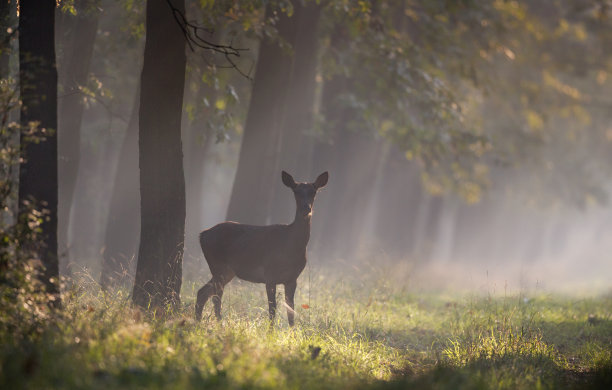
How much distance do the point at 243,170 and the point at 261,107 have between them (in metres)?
1.51

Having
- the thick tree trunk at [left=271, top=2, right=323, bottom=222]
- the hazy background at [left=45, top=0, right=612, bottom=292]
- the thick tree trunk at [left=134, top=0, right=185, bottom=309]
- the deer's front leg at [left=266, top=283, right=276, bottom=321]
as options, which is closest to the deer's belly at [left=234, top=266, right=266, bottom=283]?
the deer's front leg at [left=266, top=283, right=276, bottom=321]

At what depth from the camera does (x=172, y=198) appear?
907 cm

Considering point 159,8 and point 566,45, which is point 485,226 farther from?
point 159,8

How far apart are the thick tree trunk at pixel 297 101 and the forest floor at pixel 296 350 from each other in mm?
4426

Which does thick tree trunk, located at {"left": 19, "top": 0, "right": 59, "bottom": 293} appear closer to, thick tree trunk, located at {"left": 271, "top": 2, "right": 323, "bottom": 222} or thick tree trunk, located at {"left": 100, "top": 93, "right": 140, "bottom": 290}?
thick tree trunk, located at {"left": 100, "top": 93, "right": 140, "bottom": 290}

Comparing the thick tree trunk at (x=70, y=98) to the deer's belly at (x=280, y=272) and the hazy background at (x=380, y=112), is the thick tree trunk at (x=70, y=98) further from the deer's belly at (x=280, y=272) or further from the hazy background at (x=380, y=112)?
the deer's belly at (x=280, y=272)

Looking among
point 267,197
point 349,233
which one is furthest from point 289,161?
point 349,233

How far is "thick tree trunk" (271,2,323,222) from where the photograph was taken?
16531 mm

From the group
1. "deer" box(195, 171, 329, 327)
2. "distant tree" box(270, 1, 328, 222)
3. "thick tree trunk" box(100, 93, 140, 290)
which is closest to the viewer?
"deer" box(195, 171, 329, 327)

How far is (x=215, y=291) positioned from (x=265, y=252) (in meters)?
1.05

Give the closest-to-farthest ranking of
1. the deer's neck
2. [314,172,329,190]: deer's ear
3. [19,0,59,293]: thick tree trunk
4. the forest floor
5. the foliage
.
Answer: the forest floor → the foliage → [19,0,59,293]: thick tree trunk → the deer's neck → [314,172,329,190]: deer's ear

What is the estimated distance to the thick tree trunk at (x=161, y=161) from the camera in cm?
891

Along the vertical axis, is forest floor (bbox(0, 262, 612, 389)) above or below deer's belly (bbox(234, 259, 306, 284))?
below

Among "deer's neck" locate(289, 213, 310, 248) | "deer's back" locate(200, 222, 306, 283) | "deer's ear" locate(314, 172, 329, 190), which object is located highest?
"deer's ear" locate(314, 172, 329, 190)
